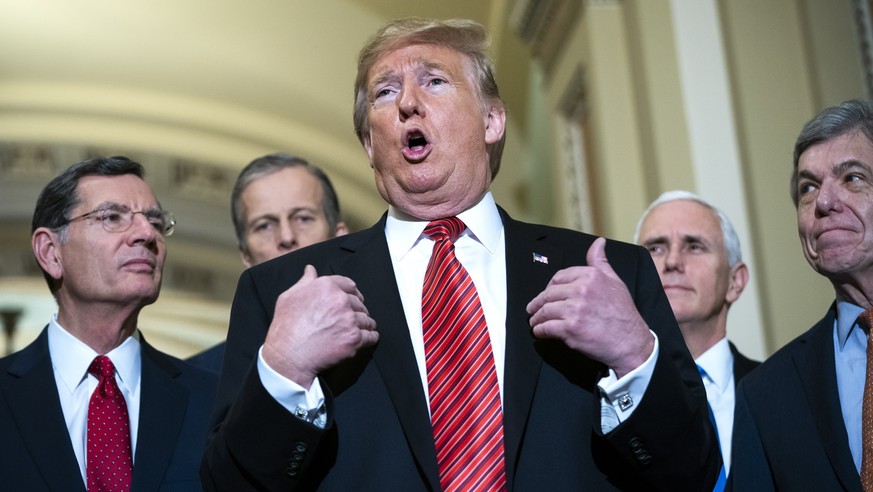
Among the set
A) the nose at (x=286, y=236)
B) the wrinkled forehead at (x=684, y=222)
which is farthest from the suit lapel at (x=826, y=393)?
the nose at (x=286, y=236)

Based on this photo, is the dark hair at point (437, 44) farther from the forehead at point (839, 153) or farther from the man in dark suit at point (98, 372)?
the man in dark suit at point (98, 372)

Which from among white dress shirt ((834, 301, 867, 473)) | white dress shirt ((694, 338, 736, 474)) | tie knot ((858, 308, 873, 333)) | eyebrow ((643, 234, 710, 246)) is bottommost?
white dress shirt ((694, 338, 736, 474))

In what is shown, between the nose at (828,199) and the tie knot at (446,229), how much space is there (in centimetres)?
98

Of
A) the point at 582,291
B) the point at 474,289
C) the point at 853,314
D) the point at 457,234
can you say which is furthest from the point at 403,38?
the point at 853,314

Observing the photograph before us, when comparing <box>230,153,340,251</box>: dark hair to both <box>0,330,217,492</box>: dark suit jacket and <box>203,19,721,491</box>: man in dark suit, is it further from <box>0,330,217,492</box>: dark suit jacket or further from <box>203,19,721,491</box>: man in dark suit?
<box>203,19,721,491</box>: man in dark suit

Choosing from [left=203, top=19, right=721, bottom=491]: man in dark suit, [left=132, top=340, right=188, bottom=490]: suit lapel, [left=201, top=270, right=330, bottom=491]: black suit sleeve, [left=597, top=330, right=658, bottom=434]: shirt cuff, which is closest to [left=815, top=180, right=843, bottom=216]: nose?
[left=203, top=19, right=721, bottom=491]: man in dark suit

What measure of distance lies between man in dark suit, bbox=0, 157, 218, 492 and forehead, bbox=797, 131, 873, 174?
1.72 metres

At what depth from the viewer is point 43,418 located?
2.93 meters

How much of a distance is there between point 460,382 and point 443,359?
0.19 feet

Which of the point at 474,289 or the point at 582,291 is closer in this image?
the point at 582,291

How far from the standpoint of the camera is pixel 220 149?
11.3 m

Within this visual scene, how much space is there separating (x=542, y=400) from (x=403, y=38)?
2.90 ft

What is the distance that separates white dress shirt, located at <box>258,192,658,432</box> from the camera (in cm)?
206

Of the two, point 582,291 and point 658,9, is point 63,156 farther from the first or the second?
point 582,291
